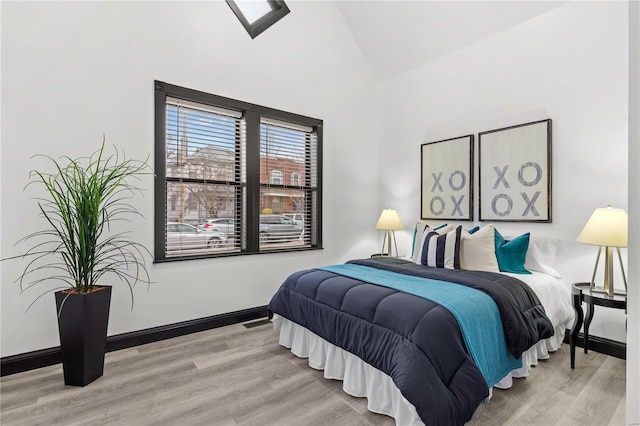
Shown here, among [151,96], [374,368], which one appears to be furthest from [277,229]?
[374,368]

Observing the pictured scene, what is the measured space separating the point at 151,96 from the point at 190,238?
1.30 metres

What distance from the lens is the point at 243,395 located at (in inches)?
79.7

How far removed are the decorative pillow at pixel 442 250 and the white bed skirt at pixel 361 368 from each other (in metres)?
0.83

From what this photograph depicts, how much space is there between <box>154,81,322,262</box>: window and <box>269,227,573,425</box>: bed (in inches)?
41.0

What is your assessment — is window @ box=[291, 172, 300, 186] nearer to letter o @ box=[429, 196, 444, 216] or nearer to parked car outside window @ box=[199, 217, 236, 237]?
parked car outside window @ box=[199, 217, 236, 237]

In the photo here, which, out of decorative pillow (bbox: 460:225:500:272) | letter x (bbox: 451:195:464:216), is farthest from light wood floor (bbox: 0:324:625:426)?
letter x (bbox: 451:195:464:216)

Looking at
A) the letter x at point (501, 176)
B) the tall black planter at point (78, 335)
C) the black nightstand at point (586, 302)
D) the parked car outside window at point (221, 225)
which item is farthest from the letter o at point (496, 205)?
the tall black planter at point (78, 335)

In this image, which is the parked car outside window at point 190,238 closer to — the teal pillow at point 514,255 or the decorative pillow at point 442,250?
the decorative pillow at point 442,250

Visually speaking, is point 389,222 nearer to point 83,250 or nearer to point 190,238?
point 190,238

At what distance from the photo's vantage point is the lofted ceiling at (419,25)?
10.6 feet

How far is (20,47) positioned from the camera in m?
2.31

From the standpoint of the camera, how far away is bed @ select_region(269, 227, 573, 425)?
62.9 inches

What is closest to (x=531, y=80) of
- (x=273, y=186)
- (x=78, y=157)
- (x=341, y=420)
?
(x=273, y=186)

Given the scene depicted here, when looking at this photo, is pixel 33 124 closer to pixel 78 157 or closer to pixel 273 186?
pixel 78 157
